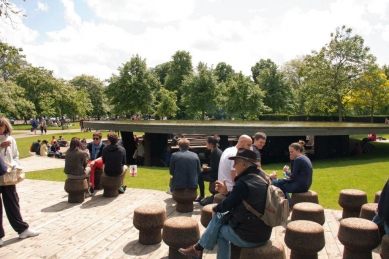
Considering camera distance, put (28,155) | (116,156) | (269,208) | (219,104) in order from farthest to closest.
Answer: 1. (219,104)
2. (28,155)
3. (116,156)
4. (269,208)

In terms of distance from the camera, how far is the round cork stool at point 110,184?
9.90 meters

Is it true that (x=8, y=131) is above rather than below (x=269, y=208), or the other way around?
above

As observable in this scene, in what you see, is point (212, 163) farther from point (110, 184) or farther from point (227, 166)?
point (110, 184)

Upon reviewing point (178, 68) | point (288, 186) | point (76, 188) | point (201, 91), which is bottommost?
point (76, 188)

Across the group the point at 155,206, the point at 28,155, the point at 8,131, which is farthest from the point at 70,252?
the point at 28,155

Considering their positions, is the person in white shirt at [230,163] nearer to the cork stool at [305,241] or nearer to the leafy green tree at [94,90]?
the cork stool at [305,241]

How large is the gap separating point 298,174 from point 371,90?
3034 cm

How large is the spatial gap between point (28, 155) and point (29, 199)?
50.4 feet

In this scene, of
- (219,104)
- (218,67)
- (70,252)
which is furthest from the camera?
(218,67)

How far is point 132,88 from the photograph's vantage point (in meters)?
47.2

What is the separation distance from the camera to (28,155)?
2366 centimetres

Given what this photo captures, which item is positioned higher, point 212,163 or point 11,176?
point 11,176

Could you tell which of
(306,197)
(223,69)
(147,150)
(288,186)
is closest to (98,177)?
(288,186)

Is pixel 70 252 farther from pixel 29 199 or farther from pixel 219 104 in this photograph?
pixel 219 104
